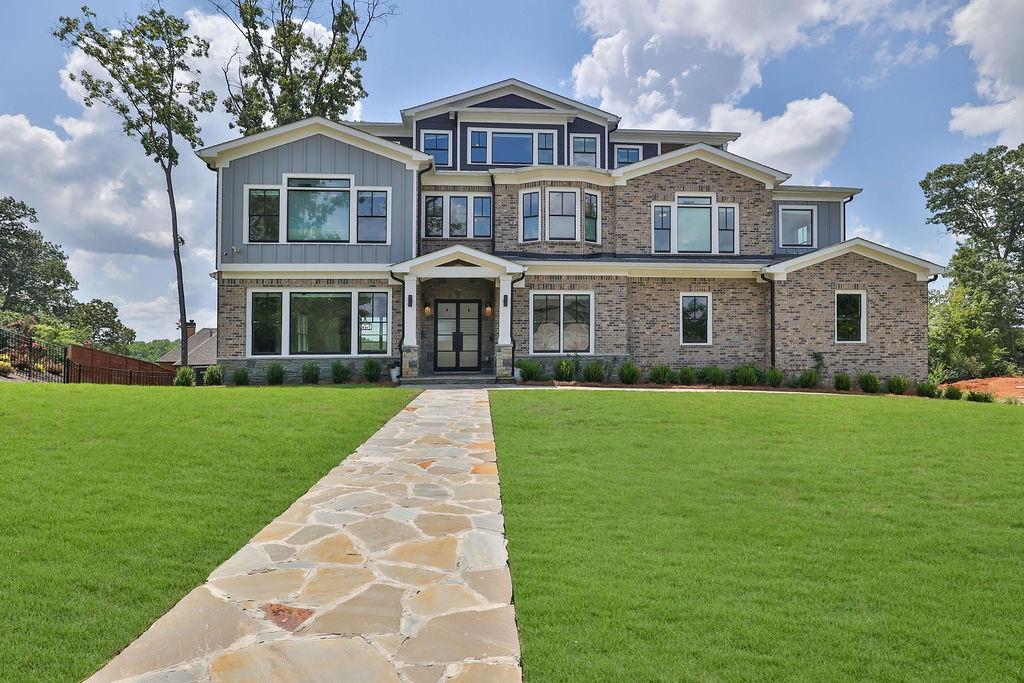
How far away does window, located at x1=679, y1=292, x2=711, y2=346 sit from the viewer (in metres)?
17.8

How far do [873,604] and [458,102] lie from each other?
69.1ft

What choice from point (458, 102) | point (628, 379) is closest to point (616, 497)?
point (628, 379)

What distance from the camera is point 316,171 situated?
16703 mm

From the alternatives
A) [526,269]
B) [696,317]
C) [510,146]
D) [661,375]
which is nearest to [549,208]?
[526,269]

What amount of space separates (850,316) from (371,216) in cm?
1466

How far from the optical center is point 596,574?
11.8 feet

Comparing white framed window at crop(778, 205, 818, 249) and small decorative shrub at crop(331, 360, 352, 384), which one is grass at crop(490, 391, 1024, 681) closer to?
small decorative shrub at crop(331, 360, 352, 384)

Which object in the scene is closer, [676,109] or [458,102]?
[458,102]

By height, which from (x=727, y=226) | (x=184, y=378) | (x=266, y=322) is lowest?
(x=184, y=378)

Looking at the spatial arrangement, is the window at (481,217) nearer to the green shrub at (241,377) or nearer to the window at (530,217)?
the window at (530,217)

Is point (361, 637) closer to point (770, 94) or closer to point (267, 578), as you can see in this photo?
point (267, 578)

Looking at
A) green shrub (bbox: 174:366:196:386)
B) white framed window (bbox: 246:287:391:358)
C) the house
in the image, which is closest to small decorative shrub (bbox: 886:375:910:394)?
the house

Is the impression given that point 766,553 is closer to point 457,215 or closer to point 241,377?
point 241,377

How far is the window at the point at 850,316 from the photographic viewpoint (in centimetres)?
1728
